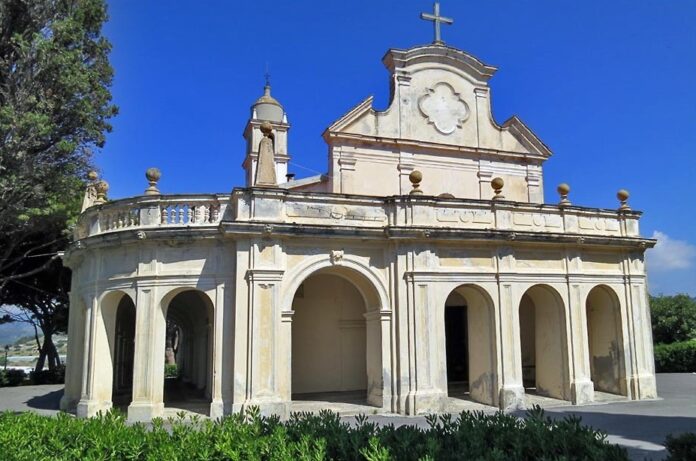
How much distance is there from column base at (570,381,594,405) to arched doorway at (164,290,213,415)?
398 inches

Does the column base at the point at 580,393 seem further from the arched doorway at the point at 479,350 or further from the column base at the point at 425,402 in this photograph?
the column base at the point at 425,402

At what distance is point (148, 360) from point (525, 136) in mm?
14983

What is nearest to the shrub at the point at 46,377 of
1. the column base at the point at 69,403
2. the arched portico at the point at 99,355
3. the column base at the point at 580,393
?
the column base at the point at 69,403

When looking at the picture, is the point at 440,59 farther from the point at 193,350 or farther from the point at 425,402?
the point at 193,350

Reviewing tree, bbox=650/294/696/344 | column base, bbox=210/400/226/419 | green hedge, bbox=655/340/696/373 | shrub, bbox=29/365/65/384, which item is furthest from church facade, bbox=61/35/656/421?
tree, bbox=650/294/696/344

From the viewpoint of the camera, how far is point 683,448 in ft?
22.2

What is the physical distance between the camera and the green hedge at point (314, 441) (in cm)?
559

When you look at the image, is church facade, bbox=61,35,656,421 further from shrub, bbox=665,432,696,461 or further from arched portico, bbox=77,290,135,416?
shrub, bbox=665,432,696,461

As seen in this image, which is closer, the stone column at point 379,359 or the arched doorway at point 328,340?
the stone column at point 379,359

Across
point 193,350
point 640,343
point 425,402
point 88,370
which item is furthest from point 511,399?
point 193,350

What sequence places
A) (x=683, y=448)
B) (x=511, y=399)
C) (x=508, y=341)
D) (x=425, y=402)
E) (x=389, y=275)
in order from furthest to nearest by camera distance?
1. (x=508, y=341)
2. (x=511, y=399)
3. (x=389, y=275)
4. (x=425, y=402)
5. (x=683, y=448)

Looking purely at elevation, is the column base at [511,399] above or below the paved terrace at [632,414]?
above

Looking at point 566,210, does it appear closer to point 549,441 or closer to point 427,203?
point 427,203

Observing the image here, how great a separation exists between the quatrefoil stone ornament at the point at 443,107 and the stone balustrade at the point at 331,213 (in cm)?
474
